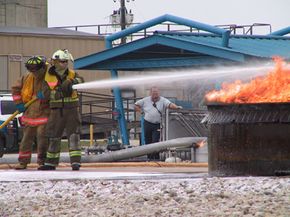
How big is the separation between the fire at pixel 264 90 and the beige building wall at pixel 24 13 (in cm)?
4773

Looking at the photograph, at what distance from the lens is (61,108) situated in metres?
15.9

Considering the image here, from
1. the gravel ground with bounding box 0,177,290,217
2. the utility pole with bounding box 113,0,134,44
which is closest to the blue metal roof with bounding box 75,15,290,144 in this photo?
the gravel ground with bounding box 0,177,290,217

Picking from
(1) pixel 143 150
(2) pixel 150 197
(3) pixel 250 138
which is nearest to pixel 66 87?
(1) pixel 143 150

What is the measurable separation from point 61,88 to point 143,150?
9.40ft

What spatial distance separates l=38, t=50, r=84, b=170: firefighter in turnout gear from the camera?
1586 centimetres

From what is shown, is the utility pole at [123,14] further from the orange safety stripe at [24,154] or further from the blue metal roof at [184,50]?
the orange safety stripe at [24,154]

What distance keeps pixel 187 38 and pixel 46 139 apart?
645cm

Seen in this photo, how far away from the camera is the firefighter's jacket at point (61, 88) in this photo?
52.0ft

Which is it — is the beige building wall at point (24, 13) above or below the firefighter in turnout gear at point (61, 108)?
above

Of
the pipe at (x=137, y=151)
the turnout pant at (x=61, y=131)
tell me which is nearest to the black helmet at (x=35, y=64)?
the turnout pant at (x=61, y=131)

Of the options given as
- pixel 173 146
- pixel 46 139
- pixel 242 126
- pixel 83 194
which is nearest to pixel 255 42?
pixel 173 146

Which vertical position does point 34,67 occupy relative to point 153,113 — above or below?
above

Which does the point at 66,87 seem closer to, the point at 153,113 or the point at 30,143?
the point at 30,143

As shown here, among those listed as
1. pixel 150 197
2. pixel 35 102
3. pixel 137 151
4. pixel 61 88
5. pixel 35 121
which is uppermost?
pixel 61 88
